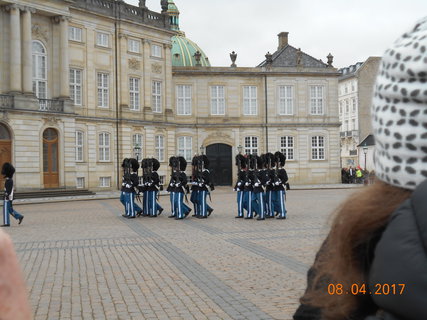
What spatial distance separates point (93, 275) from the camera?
8.79 metres

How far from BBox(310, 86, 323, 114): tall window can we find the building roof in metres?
2.56

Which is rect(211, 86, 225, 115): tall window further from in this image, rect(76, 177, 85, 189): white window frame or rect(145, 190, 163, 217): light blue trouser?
rect(145, 190, 163, 217): light blue trouser

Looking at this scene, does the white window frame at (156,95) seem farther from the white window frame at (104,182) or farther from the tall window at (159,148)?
the white window frame at (104,182)

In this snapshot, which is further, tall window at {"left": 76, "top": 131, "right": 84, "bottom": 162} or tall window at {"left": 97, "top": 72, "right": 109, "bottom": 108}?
tall window at {"left": 97, "top": 72, "right": 109, "bottom": 108}

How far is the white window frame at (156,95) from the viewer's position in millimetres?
43344

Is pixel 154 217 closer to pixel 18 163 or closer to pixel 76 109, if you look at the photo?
pixel 18 163

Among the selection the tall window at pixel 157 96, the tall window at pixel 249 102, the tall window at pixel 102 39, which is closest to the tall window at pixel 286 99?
the tall window at pixel 249 102

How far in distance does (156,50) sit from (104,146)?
29.4 feet

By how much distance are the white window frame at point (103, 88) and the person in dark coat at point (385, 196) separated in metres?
39.4

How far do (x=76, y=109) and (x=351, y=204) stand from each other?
38.4 m

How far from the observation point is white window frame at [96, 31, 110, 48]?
130 ft

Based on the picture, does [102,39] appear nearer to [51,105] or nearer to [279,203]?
[51,105]

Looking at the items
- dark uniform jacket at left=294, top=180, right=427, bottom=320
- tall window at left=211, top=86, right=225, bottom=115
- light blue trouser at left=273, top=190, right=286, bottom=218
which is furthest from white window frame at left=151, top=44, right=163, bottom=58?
dark uniform jacket at left=294, top=180, right=427, bottom=320

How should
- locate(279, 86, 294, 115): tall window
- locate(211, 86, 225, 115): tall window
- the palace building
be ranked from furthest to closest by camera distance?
locate(279, 86, 294, 115): tall window, locate(211, 86, 225, 115): tall window, the palace building
